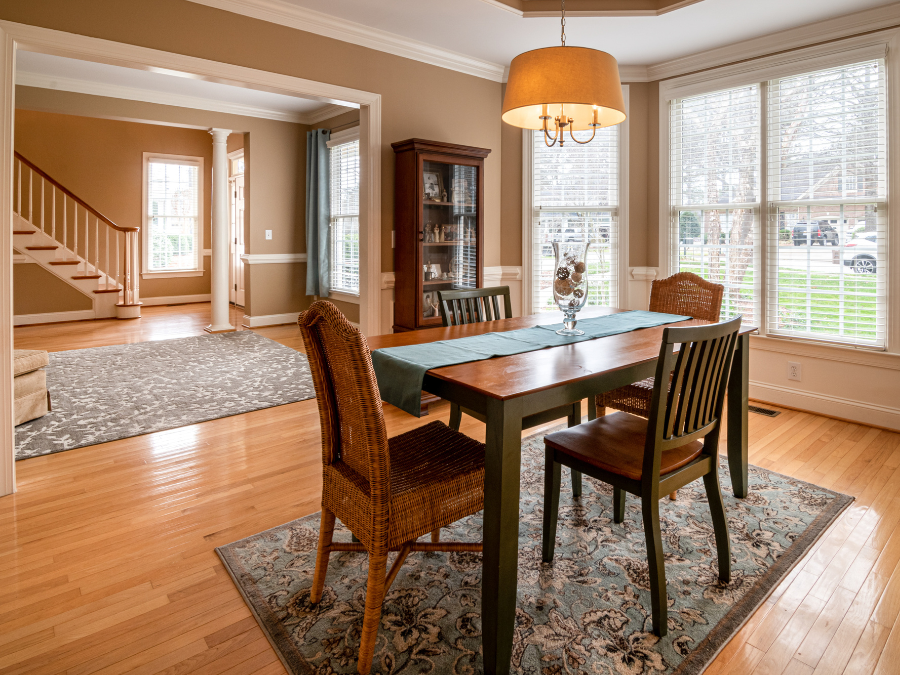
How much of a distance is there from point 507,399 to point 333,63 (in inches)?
128

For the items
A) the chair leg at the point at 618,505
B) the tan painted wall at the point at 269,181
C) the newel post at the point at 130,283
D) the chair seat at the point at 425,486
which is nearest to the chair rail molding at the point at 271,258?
the tan painted wall at the point at 269,181

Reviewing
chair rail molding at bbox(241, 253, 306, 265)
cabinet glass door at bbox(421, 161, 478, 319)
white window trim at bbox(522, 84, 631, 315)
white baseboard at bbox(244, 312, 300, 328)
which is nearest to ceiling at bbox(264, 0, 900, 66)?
white window trim at bbox(522, 84, 631, 315)

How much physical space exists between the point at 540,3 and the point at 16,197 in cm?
723

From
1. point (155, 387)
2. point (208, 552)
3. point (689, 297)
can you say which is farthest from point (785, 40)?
point (155, 387)

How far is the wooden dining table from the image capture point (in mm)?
1544

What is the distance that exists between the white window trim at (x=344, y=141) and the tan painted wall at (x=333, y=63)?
6.62 feet

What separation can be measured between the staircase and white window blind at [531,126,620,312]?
5.90m

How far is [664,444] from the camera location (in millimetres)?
1754

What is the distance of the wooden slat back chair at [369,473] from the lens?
1.53m

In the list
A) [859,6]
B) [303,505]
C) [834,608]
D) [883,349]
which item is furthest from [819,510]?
[859,6]

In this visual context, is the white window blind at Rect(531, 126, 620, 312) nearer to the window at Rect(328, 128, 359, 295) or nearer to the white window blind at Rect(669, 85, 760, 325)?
the white window blind at Rect(669, 85, 760, 325)

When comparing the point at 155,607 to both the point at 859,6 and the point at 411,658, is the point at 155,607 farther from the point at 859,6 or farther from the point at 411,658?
the point at 859,6

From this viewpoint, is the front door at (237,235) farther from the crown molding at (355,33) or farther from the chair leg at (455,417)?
the chair leg at (455,417)

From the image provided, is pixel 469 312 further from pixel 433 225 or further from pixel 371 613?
pixel 371 613
